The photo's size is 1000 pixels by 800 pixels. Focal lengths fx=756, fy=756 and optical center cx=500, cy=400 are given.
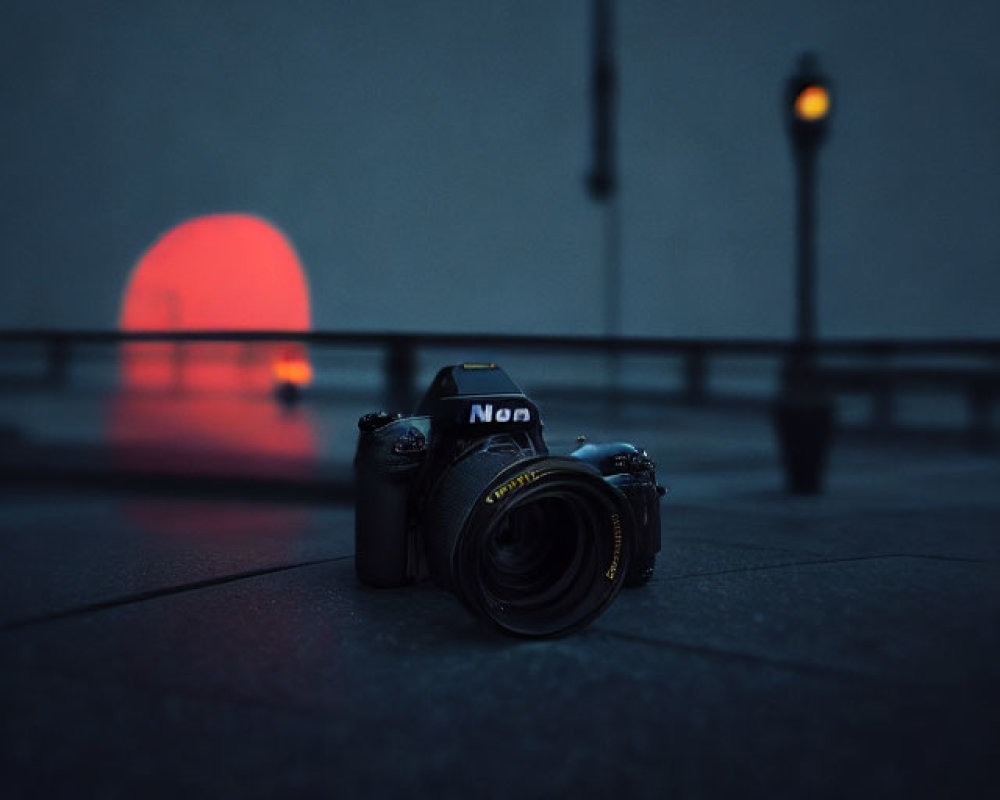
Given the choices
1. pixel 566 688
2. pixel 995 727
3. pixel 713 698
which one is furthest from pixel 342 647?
pixel 995 727

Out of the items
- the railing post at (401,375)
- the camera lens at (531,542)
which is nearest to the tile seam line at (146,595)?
the camera lens at (531,542)

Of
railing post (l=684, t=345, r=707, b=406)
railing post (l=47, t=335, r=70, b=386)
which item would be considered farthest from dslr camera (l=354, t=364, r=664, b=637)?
railing post (l=684, t=345, r=707, b=406)

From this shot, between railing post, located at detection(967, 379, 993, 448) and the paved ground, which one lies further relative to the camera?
railing post, located at detection(967, 379, 993, 448)

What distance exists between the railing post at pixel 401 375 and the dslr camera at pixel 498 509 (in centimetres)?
234

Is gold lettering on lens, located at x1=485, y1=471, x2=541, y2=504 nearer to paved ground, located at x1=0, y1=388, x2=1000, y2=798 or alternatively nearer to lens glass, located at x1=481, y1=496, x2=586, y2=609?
lens glass, located at x1=481, y1=496, x2=586, y2=609

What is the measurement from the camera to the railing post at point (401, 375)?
4.58 metres

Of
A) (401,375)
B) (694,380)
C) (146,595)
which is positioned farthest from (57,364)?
A: (694,380)

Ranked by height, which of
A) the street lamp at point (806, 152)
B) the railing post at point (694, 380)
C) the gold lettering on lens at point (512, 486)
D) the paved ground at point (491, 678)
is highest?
the street lamp at point (806, 152)

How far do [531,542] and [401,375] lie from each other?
2631 millimetres

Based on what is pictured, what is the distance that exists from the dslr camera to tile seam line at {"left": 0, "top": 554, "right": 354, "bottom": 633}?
0.44 meters

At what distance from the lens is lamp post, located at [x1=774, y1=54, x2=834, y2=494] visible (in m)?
4.50

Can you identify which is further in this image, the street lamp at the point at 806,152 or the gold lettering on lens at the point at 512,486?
the street lamp at the point at 806,152

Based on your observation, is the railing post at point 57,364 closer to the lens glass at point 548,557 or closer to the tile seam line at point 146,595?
the tile seam line at point 146,595

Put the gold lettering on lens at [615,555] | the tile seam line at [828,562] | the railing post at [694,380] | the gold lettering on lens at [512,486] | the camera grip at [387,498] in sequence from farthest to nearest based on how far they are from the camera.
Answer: the railing post at [694,380] → the tile seam line at [828,562] → the camera grip at [387,498] → the gold lettering on lens at [615,555] → the gold lettering on lens at [512,486]
